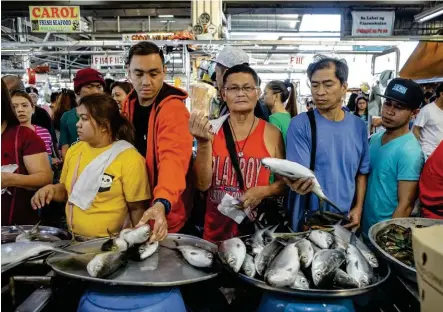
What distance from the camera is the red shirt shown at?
2.50m

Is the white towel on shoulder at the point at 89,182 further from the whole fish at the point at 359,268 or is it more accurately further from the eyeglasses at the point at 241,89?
the whole fish at the point at 359,268

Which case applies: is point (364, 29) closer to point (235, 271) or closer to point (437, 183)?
point (437, 183)

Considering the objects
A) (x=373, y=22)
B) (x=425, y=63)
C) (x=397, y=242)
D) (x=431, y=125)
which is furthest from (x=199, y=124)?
(x=373, y=22)

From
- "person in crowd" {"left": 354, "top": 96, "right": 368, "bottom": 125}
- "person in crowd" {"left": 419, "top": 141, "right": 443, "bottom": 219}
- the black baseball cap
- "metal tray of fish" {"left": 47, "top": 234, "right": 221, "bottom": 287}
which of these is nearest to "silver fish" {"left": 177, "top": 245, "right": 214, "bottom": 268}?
"metal tray of fish" {"left": 47, "top": 234, "right": 221, "bottom": 287}

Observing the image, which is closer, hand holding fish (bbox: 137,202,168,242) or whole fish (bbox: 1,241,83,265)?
whole fish (bbox: 1,241,83,265)

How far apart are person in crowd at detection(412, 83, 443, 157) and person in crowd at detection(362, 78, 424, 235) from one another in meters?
2.33

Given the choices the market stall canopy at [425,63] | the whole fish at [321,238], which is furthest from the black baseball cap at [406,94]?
the market stall canopy at [425,63]

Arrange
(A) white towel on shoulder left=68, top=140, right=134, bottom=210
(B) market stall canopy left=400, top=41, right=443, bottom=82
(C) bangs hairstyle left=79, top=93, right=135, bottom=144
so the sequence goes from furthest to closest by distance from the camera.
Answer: (B) market stall canopy left=400, top=41, right=443, bottom=82
(C) bangs hairstyle left=79, top=93, right=135, bottom=144
(A) white towel on shoulder left=68, top=140, right=134, bottom=210

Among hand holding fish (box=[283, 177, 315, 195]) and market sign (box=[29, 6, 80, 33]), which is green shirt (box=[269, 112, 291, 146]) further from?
market sign (box=[29, 6, 80, 33])

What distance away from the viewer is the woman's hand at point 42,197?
2297mm

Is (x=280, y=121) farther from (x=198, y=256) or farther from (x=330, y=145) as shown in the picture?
(x=198, y=256)

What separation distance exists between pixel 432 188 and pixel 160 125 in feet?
5.60

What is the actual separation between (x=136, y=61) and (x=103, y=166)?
2.30ft

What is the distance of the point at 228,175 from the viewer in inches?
97.6
